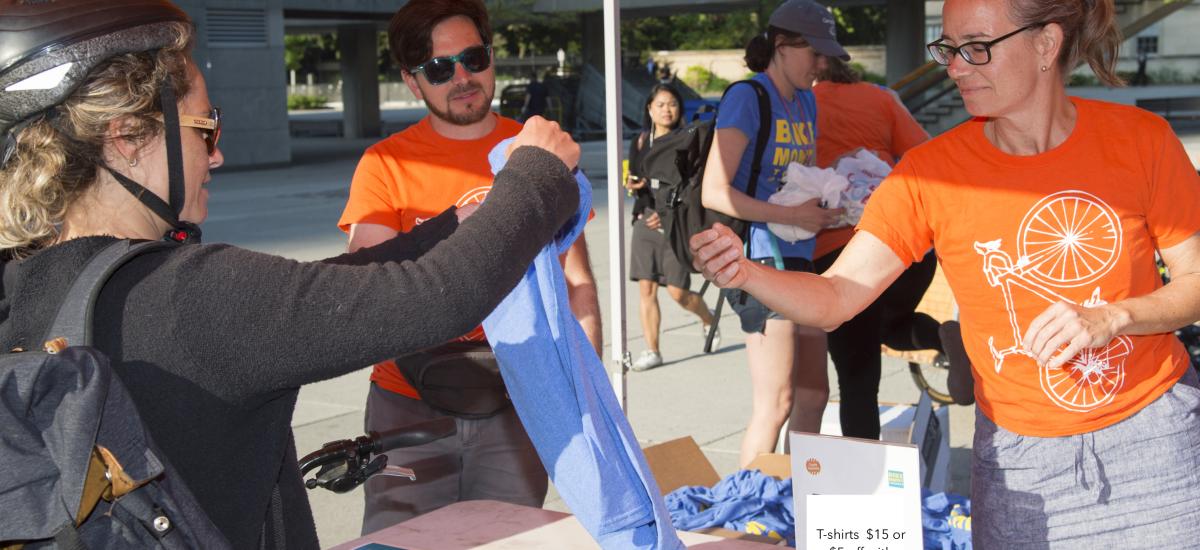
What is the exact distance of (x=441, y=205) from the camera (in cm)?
305

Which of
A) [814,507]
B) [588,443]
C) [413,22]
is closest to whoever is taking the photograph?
[588,443]

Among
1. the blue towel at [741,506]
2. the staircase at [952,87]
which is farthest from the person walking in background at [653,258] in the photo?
the staircase at [952,87]

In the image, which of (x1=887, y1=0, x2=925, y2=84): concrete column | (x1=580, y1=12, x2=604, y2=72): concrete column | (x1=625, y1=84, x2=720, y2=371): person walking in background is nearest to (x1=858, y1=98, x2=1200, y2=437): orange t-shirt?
(x1=625, y1=84, x2=720, y2=371): person walking in background

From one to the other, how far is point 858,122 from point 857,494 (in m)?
2.99

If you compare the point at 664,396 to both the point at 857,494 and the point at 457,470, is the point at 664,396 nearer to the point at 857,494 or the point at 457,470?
the point at 457,470

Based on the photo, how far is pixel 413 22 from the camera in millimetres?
3098

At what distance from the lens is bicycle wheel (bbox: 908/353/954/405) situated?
6.03 metres

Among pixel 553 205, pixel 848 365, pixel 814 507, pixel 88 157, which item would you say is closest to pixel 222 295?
pixel 88 157

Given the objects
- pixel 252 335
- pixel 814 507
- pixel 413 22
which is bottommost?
pixel 814 507

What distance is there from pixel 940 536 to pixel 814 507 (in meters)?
1.87

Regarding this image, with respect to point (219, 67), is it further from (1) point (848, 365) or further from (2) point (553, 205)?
(2) point (553, 205)

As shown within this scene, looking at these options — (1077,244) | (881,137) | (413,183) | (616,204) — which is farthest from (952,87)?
(1077,244)

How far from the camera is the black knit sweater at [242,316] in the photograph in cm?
137

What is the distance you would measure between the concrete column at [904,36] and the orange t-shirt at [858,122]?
23808mm
